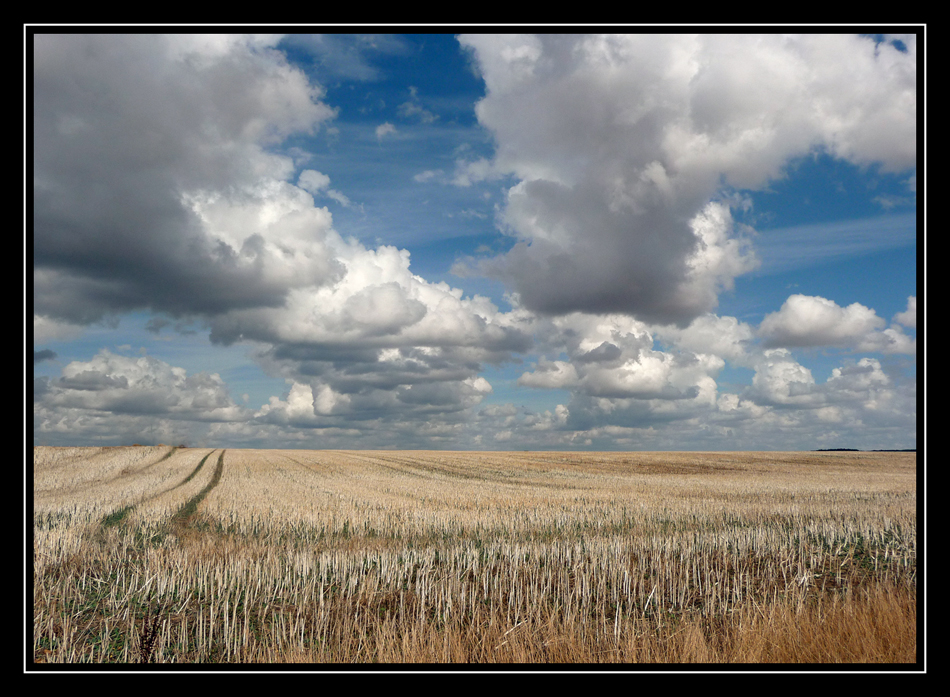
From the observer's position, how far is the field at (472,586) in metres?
6.80

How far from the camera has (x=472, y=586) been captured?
980 centimetres

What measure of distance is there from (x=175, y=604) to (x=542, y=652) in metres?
6.30

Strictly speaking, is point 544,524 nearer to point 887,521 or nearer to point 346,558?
point 346,558

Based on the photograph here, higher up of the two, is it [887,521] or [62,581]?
[62,581]

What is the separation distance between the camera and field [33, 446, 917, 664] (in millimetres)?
6801
